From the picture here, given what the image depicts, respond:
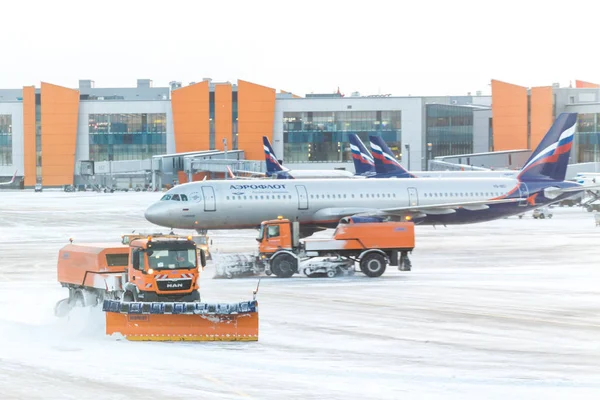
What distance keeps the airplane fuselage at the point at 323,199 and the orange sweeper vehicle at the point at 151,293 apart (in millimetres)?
23922

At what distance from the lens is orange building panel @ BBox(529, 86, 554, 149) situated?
154 m

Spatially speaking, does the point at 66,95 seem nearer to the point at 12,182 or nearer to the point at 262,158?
the point at 12,182

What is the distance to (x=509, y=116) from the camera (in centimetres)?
15762

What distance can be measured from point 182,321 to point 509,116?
136 m

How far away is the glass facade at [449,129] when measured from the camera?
16362 cm

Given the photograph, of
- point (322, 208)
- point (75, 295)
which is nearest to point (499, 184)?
point (322, 208)

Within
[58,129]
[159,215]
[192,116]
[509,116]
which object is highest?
[192,116]

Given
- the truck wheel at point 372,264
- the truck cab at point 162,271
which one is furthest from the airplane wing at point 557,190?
the truck cab at point 162,271

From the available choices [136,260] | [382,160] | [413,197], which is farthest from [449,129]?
[136,260]

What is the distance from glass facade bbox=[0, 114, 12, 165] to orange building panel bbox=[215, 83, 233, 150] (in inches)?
1398

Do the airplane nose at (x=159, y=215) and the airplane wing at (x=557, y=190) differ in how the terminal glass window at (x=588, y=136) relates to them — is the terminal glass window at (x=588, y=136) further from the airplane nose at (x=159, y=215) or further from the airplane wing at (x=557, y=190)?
the airplane nose at (x=159, y=215)

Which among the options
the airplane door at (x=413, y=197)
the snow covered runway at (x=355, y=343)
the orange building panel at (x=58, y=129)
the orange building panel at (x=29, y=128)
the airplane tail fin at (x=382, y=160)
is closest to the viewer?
the snow covered runway at (x=355, y=343)

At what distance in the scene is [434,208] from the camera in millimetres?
60875

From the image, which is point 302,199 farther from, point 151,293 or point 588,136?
point 588,136
